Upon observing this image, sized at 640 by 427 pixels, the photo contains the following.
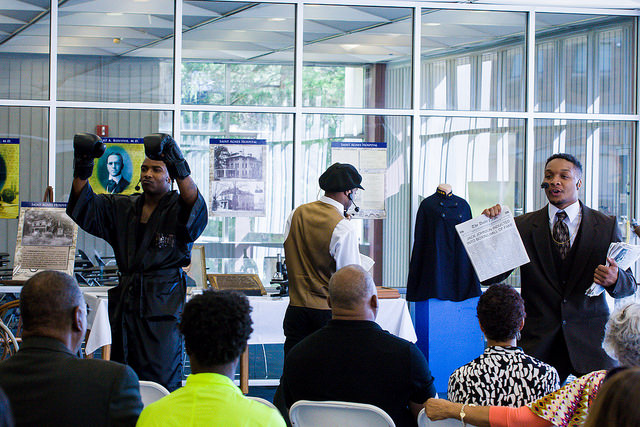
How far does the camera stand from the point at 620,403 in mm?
1072

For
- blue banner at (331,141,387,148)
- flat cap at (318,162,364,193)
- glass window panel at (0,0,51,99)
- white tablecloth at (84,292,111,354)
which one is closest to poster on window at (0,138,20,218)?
glass window panel at (0,0,51,99)

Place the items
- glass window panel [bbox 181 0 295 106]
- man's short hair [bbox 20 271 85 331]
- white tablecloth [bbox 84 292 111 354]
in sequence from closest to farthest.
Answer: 1. man's short hair [bbox 20 271 85 331]
2. white tablecloth [bbox 84 292 111 354]
3. glass window panel [bbox 181 0 295 106]

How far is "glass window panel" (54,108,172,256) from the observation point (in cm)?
577

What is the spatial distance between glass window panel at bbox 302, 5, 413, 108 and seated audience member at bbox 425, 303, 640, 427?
4158 millimetres

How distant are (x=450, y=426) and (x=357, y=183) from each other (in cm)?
182

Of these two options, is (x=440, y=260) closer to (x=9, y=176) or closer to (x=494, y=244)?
(x=494, y=244)

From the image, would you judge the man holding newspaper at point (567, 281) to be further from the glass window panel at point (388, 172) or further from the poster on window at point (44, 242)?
the poster on window at point (44, 242)

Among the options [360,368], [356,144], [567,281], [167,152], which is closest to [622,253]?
[567,281]

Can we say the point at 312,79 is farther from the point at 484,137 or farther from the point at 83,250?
the point at 83,250

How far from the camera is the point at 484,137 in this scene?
620cm

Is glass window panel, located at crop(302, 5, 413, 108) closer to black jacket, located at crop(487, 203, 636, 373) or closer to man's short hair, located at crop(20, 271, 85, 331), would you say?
black jacket, located at crop(487, 203, 636, 373)

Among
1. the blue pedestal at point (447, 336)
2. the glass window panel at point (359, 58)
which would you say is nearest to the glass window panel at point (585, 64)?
the glass window panel at point (359, 58)

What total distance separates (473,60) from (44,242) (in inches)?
158

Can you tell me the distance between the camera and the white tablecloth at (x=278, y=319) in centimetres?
513
